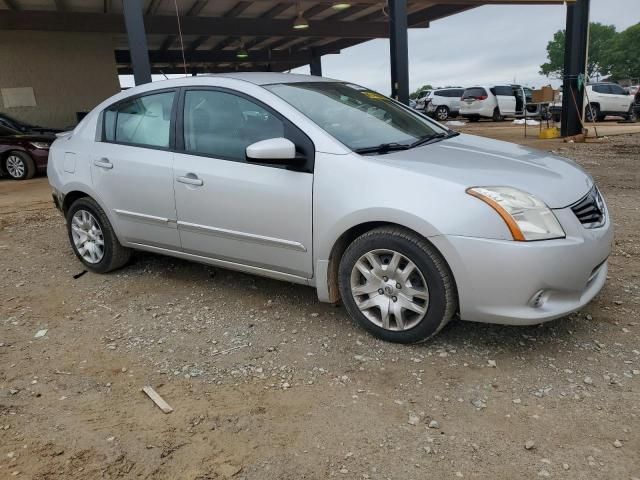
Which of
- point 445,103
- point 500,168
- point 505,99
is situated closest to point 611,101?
point 505,99

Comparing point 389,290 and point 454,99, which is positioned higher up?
point 454,99

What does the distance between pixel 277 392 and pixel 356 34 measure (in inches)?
650

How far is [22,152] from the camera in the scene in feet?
34.7

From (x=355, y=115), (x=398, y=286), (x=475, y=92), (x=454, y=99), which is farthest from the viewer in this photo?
(x=454, y=99)

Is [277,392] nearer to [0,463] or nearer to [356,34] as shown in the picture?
[0,463]

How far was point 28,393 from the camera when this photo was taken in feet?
9.27

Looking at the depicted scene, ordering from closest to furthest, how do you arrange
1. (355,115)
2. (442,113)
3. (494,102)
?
(355,115) < (494,102) < (442,113)

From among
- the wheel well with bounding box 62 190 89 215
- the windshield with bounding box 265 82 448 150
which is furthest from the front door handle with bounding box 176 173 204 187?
the wheel well with bounding box 62 190 89 215

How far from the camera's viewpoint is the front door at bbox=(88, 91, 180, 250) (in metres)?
3.86

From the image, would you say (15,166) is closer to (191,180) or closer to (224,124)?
(191,180)

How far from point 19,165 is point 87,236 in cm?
744

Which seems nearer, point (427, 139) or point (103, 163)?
point (427, 139)

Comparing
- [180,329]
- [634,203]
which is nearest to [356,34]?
Result: [634,203]

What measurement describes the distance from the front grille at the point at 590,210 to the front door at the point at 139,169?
2.60 m
